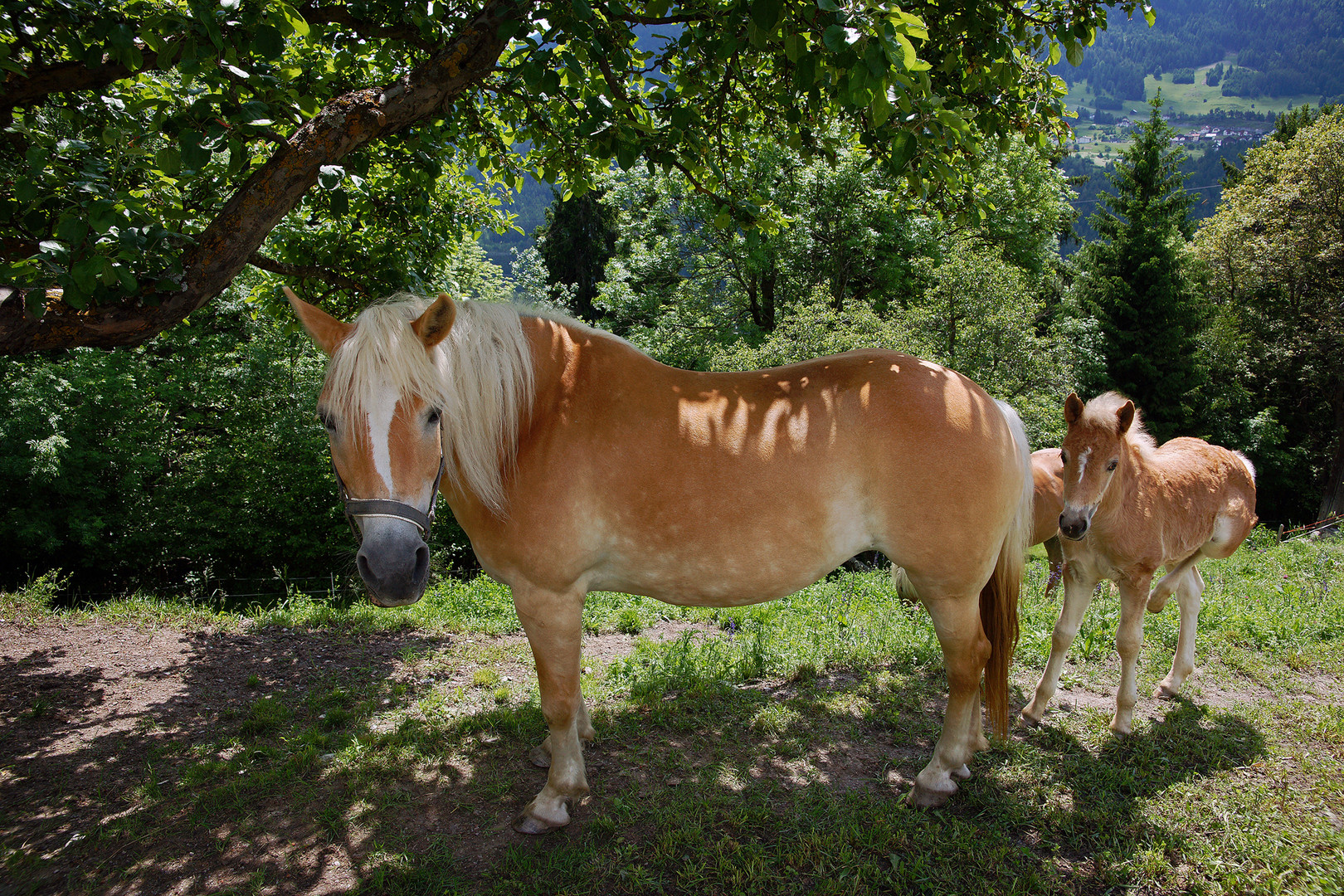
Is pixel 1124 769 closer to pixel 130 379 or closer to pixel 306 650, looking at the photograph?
pixel 306 650

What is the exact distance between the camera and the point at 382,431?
8.05ft

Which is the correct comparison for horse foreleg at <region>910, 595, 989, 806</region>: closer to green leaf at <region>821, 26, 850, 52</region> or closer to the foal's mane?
the foal's mane

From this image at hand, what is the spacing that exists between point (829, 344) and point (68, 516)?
1379 centimetres

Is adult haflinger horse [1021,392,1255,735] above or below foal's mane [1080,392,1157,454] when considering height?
below

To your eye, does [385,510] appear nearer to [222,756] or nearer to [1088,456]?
[222,756]

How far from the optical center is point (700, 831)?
3090 mm

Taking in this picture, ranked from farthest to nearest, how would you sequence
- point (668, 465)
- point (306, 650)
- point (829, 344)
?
point (829, 344)
point (306, 650)
point (668, 465)

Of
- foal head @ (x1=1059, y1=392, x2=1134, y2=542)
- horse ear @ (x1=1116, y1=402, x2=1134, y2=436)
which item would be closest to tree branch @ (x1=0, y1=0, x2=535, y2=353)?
foal head @ (x1=1059, y1=392, x2=1134, y2=542)

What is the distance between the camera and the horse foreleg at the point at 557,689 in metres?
3.05

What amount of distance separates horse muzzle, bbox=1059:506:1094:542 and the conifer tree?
20.7 m

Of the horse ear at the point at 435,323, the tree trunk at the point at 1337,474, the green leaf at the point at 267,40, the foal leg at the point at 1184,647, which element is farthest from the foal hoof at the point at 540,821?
the tree trunk at the point at 1337,474

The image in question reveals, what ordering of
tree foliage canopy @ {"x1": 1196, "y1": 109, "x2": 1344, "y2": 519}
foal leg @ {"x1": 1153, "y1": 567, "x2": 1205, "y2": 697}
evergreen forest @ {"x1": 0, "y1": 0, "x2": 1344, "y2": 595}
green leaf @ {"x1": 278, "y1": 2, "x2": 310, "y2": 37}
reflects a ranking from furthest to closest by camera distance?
tree foliage canopy @ {"x1": 1196, "y1": 109, "x2": 1344, "y2": 519}
foal leg @ {"x1": 1153, "y1": 567, "x2": 1205, "y2": 697}
green leaf @ {"x1": 278, "y1": 2, "x2": 310, "y2": 37}
evergreen forest @ {"x1": 0, "y1": 0, "x2": 1344, "y2": 595}

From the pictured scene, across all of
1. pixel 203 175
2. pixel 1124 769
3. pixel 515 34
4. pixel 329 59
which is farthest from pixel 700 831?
pixel 329 59

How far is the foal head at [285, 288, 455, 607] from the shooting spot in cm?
240
